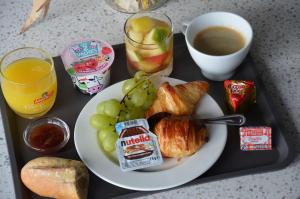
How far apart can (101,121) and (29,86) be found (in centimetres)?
19

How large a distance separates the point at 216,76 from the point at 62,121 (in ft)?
1.36

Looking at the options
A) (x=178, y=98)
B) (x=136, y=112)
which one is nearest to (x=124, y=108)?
(x=136, y=112)

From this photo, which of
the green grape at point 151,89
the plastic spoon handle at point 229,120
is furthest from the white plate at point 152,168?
the green grape at point 151,89

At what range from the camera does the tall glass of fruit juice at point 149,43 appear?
124 cm

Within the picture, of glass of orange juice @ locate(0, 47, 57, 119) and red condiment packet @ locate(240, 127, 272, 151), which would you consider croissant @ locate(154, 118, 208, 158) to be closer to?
red condiment packet @ locate(240, 127, 272, 151)

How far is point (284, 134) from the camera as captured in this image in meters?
1.17

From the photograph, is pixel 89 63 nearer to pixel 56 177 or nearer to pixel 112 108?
pixel 112 108

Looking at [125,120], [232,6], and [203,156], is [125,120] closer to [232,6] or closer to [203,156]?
[203,156]

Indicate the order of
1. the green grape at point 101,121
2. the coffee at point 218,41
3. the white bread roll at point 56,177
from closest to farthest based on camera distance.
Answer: the white bread roll at point 56,177, the green grape at point 101,121, the coffee at point 218,41

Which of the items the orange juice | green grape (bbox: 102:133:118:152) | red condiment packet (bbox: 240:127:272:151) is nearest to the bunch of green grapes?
green grape (bbox: 102:133:118:152)

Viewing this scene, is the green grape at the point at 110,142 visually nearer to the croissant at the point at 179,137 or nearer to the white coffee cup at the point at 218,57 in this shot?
the croissant at the point at 179,137

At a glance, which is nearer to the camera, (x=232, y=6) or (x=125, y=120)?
(x=125, y=120)

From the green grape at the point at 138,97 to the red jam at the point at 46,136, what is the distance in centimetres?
19

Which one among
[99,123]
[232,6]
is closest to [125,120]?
[99,123]
